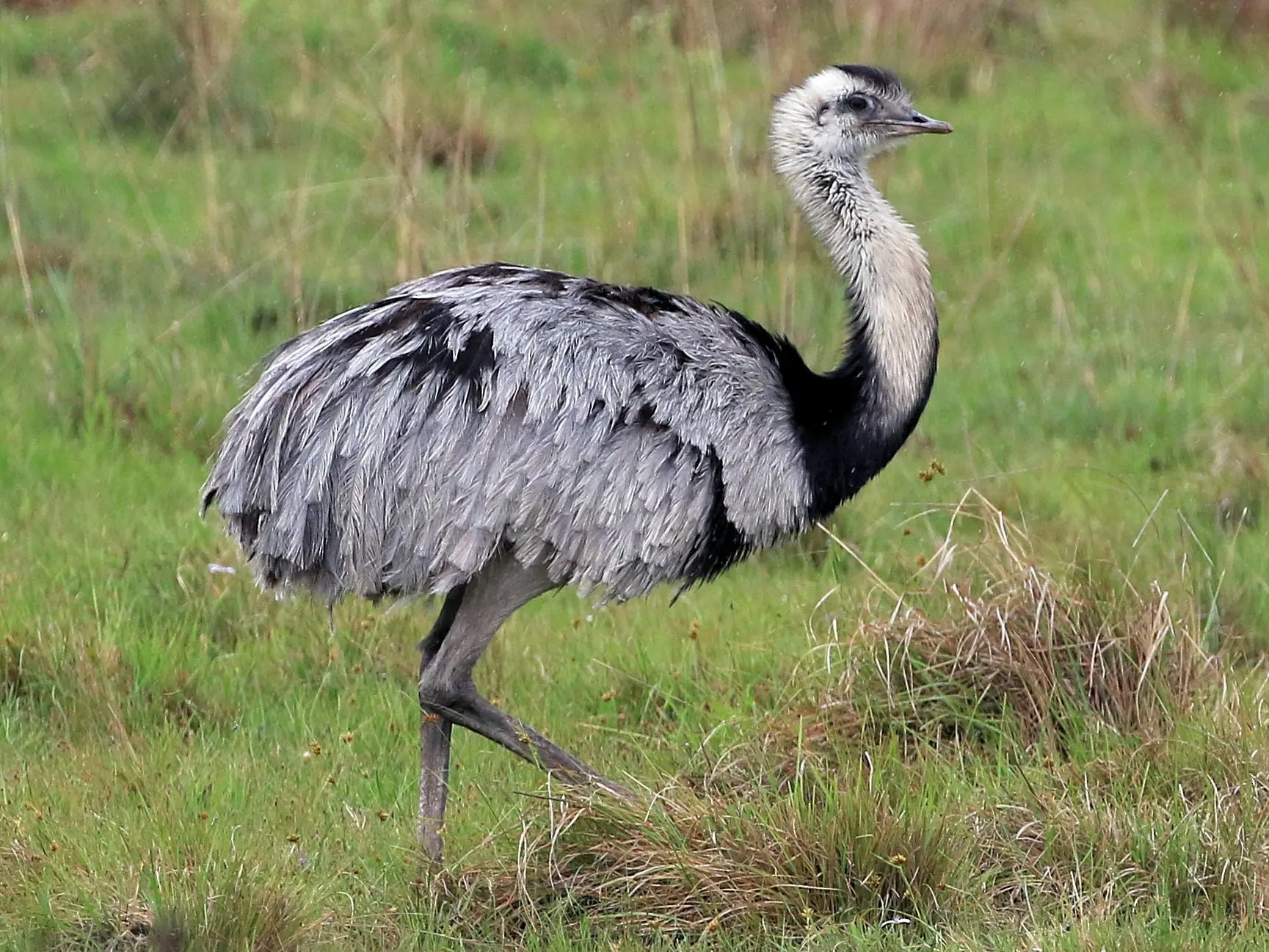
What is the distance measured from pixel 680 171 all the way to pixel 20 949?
509cm

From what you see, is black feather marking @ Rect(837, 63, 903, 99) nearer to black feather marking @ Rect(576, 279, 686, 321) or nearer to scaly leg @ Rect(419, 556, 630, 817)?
black feather marking @ Rect(576, 279, 686, 321)

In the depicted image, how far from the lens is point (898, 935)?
175 inches

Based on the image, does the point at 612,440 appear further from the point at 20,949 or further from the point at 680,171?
the point at 680,171

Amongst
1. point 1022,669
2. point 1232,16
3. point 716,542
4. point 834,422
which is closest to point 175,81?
point 1232,16

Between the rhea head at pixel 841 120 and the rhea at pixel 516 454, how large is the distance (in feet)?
2.02

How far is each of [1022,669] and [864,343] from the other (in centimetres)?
92

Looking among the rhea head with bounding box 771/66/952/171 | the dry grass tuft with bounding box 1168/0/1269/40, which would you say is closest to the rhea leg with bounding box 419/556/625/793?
the rhea head with bounding box 771/66/952/171

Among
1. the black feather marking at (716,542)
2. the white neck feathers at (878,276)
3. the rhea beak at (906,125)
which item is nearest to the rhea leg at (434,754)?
the black feather marking at (716,542)

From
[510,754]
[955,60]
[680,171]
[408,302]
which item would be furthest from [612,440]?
[955,60]

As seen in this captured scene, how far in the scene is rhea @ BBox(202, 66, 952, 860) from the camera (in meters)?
4.91

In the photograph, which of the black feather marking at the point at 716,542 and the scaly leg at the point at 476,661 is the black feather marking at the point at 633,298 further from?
the scaly leg at the point at 476,661

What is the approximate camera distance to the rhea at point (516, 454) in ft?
16.1

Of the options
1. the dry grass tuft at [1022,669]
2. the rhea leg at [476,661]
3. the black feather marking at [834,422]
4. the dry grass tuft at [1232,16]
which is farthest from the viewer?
the dry grass tuft at [1232,16]

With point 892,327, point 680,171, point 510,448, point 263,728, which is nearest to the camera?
point 510,448
